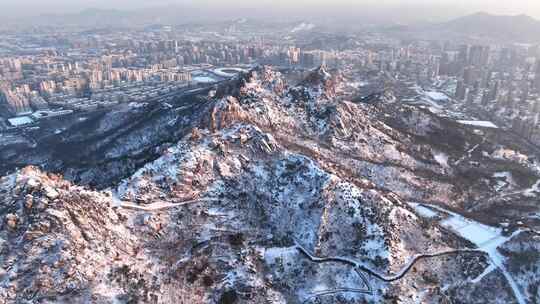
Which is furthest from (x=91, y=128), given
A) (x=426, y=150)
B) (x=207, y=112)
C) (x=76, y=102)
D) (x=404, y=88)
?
(x=404, y=88)

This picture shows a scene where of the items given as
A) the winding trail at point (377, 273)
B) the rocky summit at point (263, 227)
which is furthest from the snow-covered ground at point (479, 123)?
the winding trail at point (377, 273)

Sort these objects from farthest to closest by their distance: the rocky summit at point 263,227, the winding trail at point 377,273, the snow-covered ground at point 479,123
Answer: the snow-covered ground at point 479,123 → the winding trail at point 377,273 → the rocky summit at point 263,227

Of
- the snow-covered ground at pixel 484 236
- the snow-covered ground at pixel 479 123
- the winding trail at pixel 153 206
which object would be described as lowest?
the snow-covered ground at pixel 484 236

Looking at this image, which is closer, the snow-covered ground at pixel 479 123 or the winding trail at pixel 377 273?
the winding trail at pixel 377 273

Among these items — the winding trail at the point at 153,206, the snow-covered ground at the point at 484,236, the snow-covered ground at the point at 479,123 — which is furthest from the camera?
the snow-covered ground at the point at 479,123

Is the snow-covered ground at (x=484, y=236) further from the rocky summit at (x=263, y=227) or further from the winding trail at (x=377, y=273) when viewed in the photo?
the winding trail at (x=377, y=273)

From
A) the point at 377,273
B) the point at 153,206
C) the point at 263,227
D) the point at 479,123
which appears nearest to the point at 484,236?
the point at 377,273

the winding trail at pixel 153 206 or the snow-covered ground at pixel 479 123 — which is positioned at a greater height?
the winding trail at pixel 153 206

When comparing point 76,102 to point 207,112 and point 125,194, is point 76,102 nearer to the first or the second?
point 207,112
